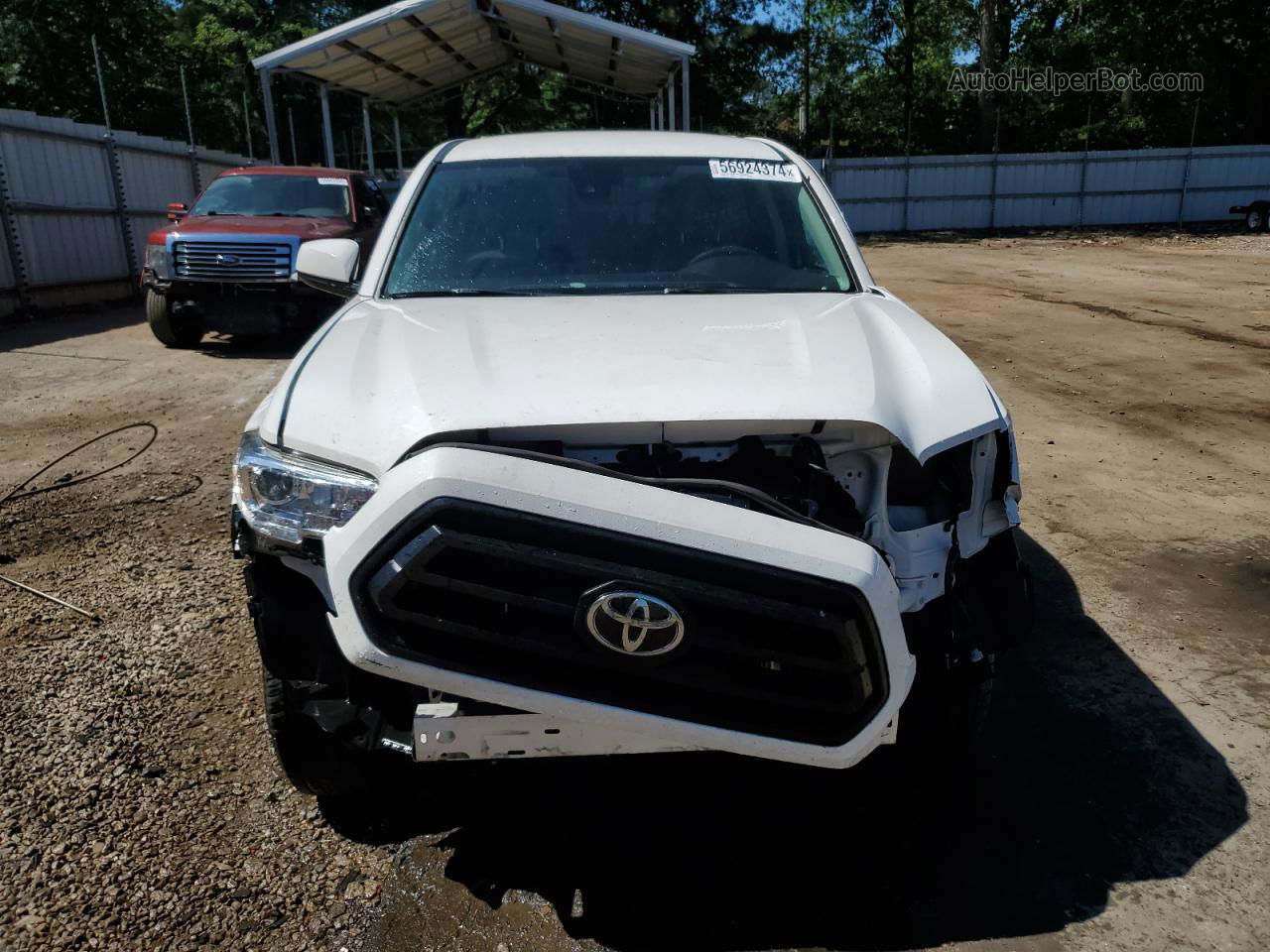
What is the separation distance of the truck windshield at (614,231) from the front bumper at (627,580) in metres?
1.52

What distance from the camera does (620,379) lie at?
2.26 meters

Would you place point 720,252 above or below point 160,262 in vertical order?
above

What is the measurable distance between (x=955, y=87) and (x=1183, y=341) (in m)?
27.0

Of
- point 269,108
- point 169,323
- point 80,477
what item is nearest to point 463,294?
point 80,477

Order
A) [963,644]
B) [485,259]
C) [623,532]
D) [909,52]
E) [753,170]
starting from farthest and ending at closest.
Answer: [909,52] → [753,170] → [485,259] → [963,644] → [623,532]

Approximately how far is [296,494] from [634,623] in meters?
0.82

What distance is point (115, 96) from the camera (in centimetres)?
3128

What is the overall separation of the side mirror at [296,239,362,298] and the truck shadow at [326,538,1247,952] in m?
1.88

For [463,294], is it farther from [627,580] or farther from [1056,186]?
[1056,186]

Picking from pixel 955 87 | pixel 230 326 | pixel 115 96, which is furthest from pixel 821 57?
pixel 230 326

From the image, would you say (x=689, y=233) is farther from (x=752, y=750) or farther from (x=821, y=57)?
(x=821, y=57)

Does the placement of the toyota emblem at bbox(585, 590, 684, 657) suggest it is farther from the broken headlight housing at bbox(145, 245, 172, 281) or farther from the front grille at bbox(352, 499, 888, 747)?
the broken headlight housing at bbox(145, 245, 172, 281)

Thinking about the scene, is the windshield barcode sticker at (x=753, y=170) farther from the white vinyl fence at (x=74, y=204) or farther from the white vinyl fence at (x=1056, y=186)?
the white vinyl fence at (x=1056, y=186)

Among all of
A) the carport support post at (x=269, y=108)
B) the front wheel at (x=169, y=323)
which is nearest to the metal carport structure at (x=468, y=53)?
the carport support post at (x=269, y=108)
